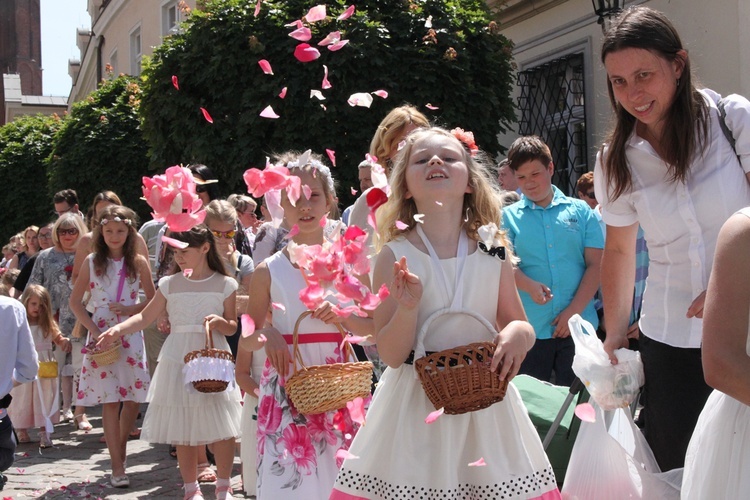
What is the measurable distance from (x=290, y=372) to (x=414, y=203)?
3.53 feet

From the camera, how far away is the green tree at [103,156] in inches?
709

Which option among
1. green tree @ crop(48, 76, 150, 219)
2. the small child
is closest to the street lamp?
the small child

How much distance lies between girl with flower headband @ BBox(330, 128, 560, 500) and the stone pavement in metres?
3.28

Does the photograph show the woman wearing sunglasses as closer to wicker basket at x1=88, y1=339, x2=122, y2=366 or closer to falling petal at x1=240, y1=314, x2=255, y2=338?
wicker basket at x1=88, y1=339, x2=122, y2=366

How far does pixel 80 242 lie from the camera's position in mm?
8719

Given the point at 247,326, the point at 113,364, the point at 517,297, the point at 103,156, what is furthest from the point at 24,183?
the point at 517,297

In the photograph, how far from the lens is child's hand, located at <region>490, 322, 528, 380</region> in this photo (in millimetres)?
3190

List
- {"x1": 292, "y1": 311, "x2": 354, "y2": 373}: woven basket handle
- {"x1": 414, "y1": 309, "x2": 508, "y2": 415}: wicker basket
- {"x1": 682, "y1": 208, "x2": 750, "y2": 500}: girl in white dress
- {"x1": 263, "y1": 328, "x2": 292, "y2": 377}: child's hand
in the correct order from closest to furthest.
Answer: {"x1": 682, "y1": 208, "x2": 750, "y2": 500}: girl in white dress, {"x1": 414, "y1": 309, "x2": 508, "y2": 415}: wicker basket, {"x1": 292, "y1": 311, "x2": 354, "y2": 373}: woven basket handle, {"x1": 263, "y1": 328, "x2": 292, "y2": 377}: child's hand

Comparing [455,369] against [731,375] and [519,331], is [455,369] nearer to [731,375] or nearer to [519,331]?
[519,331]

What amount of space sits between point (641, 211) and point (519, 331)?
592 millimetres

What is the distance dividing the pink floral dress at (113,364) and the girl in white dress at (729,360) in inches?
211

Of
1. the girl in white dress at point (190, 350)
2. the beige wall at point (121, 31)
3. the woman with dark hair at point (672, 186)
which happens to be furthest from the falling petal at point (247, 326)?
the beige wall at point (121, 31)

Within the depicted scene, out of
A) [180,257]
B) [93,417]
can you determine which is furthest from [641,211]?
[93,417]

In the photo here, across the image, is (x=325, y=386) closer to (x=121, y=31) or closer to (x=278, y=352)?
(x=278, y=352)
